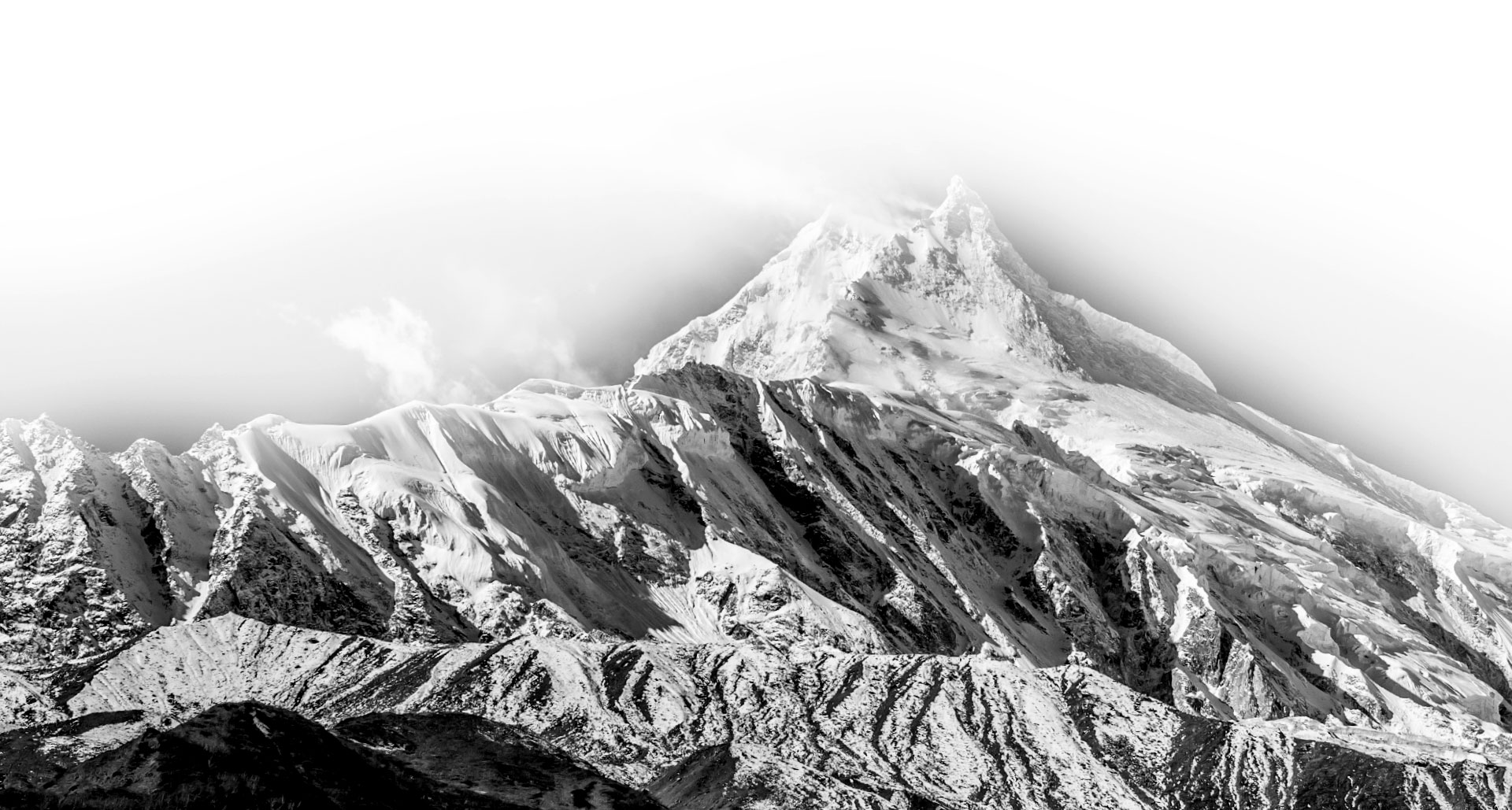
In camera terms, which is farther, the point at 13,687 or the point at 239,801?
the point at 13,687

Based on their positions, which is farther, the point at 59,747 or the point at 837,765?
the point at 837,765

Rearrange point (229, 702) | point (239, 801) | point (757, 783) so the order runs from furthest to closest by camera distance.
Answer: point (757, 783)
point (229, 702)
point (239, 801)

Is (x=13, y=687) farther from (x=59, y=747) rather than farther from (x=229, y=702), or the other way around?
A: (x=229, y=702)

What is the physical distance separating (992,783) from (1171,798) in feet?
72.1

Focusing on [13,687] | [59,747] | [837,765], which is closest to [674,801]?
[837,765]

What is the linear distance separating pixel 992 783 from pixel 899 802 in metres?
18.0

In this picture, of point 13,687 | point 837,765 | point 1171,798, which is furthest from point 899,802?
point 13,687

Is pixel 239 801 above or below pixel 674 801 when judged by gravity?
above

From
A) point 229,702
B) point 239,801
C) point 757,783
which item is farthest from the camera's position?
point 757,783

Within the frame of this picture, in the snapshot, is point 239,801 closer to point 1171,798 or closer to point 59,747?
point 59,747

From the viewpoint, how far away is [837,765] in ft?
655

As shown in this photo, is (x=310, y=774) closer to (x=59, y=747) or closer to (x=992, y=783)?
(x=59, y=747)

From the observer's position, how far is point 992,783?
19900 centimetres

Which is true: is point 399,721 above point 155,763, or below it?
below
